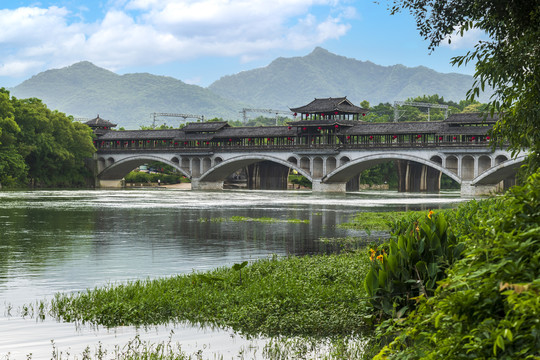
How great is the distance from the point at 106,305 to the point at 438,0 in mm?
12333

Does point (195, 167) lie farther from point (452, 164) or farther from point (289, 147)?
point (452, 164)

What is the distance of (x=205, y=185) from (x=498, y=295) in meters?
98.9

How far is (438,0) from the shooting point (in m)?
18.7

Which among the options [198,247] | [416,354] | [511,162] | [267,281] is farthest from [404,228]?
[511,162]

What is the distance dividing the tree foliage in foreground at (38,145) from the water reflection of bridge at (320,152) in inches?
320

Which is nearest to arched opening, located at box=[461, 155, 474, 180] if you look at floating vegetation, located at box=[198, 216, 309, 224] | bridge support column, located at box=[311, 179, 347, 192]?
bridge support column, located at box=[311, 179, 347, 192]

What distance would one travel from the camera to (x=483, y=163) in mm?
78562

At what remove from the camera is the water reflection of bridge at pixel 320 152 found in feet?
262

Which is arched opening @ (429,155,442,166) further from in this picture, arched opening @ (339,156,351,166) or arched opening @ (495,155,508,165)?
arched opening @ (339,156,351,166)

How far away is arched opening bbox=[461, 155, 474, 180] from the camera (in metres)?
80.1

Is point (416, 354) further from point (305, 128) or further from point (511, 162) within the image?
point (305, 128)

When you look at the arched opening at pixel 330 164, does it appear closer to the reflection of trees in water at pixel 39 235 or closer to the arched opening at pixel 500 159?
the arched opening at pixel 500 159

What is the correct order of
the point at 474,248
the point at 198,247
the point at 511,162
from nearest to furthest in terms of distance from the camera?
the point at 474,248
the point at 198,247
the point at 511,162

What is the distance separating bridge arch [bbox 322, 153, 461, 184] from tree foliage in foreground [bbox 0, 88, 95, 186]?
3734 cm
